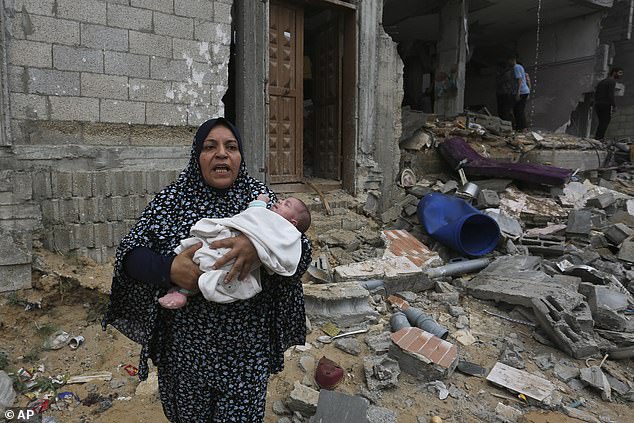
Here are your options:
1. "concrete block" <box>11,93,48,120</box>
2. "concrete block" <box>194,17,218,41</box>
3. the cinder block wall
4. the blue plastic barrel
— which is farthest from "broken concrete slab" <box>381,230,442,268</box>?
"concrete block" <box>11,93,48,120</box>

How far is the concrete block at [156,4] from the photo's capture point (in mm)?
3996

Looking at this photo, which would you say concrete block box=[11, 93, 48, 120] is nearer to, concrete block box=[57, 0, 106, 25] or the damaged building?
the damaged building

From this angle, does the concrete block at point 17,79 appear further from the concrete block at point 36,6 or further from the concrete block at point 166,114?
the concrete block at point 166,114

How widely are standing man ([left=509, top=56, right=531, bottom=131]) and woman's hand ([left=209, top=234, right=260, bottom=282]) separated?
11152 mm

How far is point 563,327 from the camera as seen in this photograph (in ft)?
11.7

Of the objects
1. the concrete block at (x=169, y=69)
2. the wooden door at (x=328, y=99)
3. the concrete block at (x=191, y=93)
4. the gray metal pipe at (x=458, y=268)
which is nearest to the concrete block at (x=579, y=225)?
the gray metal pipe at (x=458, y=268)

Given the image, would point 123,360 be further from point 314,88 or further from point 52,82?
point 314,88

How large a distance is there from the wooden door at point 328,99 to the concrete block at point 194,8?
96.0 inches

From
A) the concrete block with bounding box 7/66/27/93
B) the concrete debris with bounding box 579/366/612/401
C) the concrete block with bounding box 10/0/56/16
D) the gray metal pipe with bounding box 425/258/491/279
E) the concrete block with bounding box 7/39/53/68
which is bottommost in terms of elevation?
the concrete debris with bounding box 579/366/612/401

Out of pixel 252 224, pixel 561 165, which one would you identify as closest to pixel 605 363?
pixel 252 224

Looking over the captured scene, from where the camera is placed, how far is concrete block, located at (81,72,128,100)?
3803 mm

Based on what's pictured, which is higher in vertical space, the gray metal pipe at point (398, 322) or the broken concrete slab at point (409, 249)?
the broken concrete slab at point (409, 249)

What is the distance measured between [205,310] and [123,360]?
221cm

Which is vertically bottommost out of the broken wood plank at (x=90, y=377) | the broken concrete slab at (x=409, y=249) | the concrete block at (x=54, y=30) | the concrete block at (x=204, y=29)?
the broken wood plank at (x=90, y=377)
